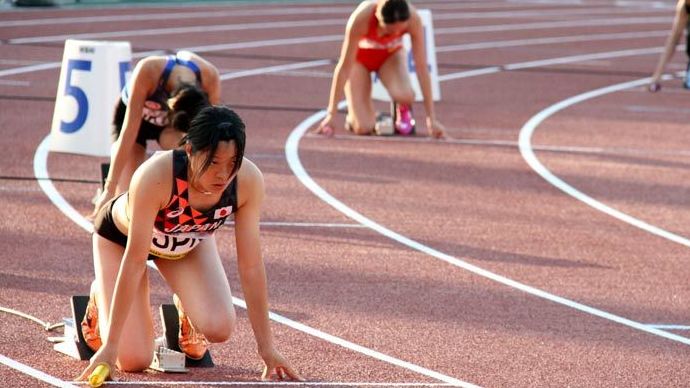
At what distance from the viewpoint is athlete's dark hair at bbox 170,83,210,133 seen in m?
7.75

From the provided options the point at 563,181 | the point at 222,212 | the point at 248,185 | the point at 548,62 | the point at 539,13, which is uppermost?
the point at 248,185

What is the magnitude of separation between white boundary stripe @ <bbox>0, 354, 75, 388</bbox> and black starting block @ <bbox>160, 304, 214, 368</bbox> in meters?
0.65

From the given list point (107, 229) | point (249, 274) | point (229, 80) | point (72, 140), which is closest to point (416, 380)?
point (249, 274)

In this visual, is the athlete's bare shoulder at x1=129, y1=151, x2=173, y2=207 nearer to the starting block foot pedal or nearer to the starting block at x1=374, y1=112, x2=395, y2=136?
the starting block foot pedal

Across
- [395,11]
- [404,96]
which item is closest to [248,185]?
[395,11]

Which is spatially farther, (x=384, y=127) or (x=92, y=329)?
(x=384, y=127)

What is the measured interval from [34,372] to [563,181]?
22.3 ft

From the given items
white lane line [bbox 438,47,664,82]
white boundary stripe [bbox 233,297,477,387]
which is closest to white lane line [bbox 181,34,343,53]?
white lane line [bbox 438,47,664,82]

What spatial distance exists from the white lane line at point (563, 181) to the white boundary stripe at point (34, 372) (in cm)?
525

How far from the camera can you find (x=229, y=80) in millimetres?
18344

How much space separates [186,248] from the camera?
6832 mm

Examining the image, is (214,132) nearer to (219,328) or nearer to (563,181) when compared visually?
(219,328)

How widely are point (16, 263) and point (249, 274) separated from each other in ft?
9.47

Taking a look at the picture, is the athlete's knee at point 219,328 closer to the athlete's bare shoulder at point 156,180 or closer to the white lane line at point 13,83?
the athlete's bare shoulder at point 156,180
